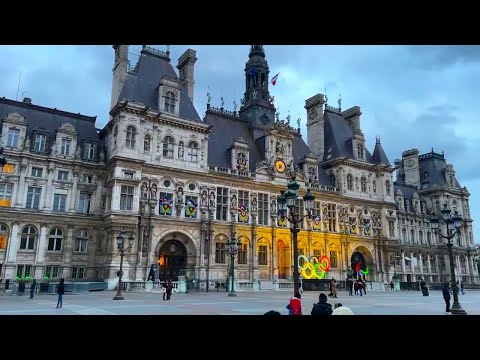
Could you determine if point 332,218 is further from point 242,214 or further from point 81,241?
point 81,241

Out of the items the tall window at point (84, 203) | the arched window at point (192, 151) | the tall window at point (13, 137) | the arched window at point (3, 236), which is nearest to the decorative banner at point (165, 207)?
the arched window at point (192, 151)

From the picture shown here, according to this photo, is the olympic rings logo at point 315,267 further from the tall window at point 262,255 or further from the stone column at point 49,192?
the stone column at point 49,192

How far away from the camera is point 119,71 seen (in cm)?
4300

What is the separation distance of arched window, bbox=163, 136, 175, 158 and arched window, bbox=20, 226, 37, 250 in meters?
13.3

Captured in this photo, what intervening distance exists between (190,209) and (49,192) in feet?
41.4

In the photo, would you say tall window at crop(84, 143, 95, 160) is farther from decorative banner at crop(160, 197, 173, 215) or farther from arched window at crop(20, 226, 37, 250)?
arched window at crop(20, 226, 37, 250)

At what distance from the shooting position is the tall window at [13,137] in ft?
114

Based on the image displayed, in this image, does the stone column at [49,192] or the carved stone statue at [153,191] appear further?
the carved stone statue at [153,191]

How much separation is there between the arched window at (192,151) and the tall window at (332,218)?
19047 mm

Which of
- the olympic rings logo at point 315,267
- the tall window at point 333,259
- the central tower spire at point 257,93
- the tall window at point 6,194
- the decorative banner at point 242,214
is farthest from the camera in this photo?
the central tower spire at point 257,93

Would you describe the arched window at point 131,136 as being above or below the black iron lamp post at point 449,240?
above

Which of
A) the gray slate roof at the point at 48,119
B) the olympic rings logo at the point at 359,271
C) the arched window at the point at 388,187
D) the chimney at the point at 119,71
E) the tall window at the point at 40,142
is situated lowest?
the olympic rings logo at the point at 359,271
